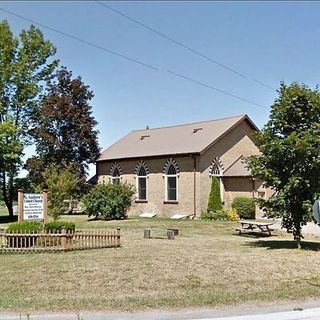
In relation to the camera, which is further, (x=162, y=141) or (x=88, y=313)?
(x=162, y=141)

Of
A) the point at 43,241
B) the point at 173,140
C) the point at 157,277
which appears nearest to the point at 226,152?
the point at 173,140

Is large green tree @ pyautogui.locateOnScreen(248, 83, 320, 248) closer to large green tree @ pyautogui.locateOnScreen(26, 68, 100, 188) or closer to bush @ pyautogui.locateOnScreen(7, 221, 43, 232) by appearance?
bush @ pyautogui.locateOnScreen(7, 221, 43, 232)

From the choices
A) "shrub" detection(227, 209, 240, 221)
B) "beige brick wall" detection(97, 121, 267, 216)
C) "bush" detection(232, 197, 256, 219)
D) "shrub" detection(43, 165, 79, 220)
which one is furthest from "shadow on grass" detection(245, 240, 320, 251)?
"beige brick wall" detection(97, 121, 267, 216)

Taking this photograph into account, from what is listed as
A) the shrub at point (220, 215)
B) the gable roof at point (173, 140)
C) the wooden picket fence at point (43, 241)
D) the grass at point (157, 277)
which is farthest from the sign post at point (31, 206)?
the gable roof at point (173, 140)

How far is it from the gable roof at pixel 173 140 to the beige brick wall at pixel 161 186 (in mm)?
732

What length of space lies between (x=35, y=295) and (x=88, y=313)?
6.06 feet

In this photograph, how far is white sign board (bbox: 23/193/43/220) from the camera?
19.4 m

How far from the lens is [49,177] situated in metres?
27.2

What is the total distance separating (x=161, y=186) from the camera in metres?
37.4

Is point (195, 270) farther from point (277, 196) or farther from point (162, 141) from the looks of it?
point (162, 141)

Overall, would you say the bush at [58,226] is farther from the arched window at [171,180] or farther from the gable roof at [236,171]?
the gable roof at [236,171]

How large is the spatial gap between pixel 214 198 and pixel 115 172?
10795 millimetres

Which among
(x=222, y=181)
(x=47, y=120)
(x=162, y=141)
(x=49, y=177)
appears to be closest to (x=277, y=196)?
(x=49, y=177)

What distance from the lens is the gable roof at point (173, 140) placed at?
3594 centimetres
